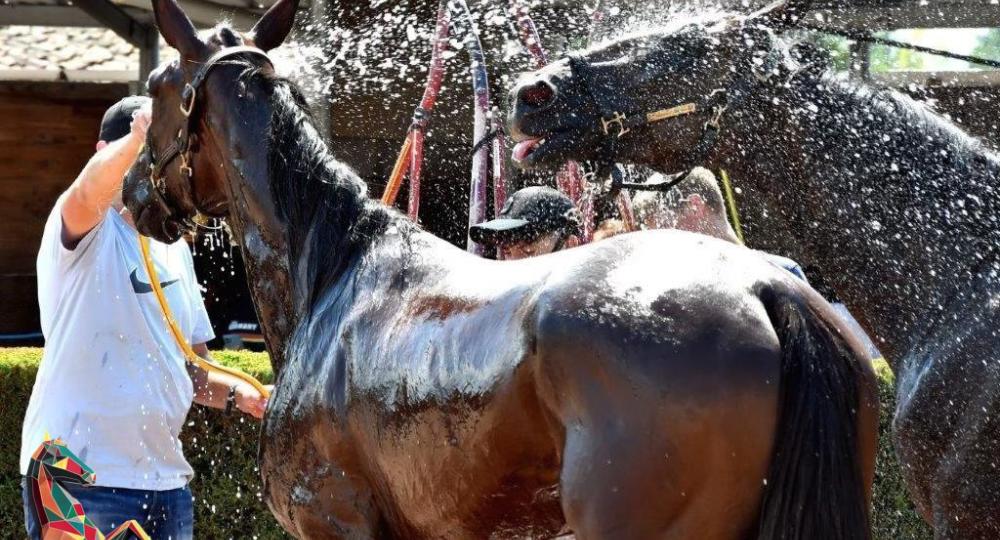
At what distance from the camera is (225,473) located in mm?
5801

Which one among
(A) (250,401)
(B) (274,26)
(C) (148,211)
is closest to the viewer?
(B) (274,26)

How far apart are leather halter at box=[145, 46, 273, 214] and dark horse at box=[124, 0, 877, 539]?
46 centimetres

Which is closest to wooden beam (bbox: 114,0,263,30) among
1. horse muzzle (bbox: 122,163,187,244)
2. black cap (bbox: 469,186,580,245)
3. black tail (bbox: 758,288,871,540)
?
black cap (bbox: 469,186,580,245)

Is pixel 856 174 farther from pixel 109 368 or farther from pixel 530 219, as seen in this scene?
pixel 109 368

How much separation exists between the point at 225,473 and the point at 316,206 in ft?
8.86

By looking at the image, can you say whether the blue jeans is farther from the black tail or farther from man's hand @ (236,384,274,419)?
the black tail

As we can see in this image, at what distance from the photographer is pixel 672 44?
13.6 feet

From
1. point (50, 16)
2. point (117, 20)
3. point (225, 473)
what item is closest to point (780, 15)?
point (225, 473)

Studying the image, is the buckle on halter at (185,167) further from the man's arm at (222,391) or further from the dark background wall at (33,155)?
the dark background wall at (33,155)

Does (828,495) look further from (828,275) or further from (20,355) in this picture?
(20,355)

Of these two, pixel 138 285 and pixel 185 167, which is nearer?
pixel 185 167

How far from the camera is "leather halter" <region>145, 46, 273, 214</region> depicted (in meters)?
3.62

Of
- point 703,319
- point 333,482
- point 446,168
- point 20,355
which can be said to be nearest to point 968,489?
point 703,319

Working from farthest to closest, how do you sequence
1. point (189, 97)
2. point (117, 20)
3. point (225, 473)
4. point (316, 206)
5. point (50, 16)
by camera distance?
point (50, 16), point (117, 20), point (225, 473), point (189, 97), point (316, 206)
